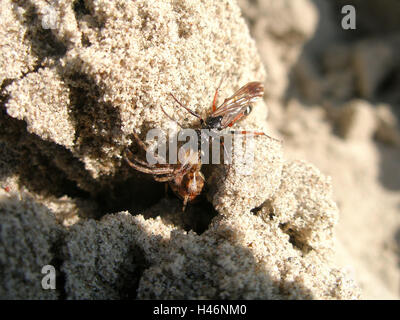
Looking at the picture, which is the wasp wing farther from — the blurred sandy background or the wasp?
the blurred sandy background

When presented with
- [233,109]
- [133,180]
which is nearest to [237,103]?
[233,109]

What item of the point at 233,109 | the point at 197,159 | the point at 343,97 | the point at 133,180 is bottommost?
the point at 133,180

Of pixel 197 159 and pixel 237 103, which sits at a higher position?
pixel 237 103

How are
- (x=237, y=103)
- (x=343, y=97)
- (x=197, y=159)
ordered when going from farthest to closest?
1. (x=343, y=97)
2. (x=237, y=103)
3. (x=197, y=159)

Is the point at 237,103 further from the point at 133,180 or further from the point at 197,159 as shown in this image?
the point at 133,180

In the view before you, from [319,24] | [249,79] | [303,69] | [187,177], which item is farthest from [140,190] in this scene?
[319,24]
